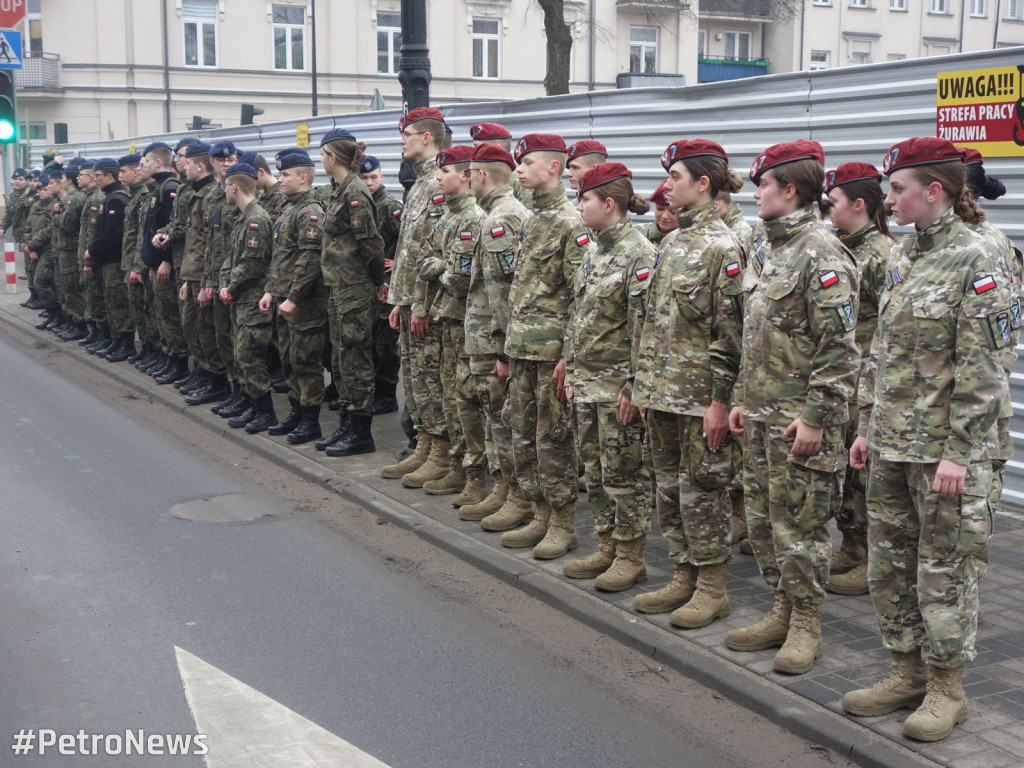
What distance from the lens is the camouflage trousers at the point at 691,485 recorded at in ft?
19.4

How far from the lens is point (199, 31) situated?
1770 inches

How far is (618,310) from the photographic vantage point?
6504 millimetres

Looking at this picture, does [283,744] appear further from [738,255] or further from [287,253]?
[287,253]

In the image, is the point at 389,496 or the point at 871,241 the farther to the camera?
the point at 389,496

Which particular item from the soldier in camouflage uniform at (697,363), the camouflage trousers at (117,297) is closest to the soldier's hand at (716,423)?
the soldier in camouflage uniform at (697,363)

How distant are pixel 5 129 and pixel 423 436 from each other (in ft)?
36.6

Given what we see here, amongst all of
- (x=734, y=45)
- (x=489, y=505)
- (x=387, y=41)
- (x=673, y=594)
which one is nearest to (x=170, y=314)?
(x=489, y=505)

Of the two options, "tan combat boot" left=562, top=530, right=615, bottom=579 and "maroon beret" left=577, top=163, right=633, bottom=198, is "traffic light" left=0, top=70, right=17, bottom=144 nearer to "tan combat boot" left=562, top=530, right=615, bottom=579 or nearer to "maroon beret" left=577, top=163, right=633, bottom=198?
"maroon beret" left=577, top=163, right=633, bottom=198

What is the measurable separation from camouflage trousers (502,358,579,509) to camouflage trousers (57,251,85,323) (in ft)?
38.1

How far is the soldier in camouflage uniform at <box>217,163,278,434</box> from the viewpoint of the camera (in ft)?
35.4

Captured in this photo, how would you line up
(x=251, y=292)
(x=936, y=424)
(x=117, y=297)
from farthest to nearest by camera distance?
(x=117, y=297), (x=251, y=292), (x=936, y=424)

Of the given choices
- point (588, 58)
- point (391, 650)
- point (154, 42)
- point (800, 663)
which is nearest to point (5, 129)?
point (391, 650)

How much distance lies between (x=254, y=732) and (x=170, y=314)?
914cm

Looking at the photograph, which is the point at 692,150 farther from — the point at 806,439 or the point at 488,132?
the point at 488,132
